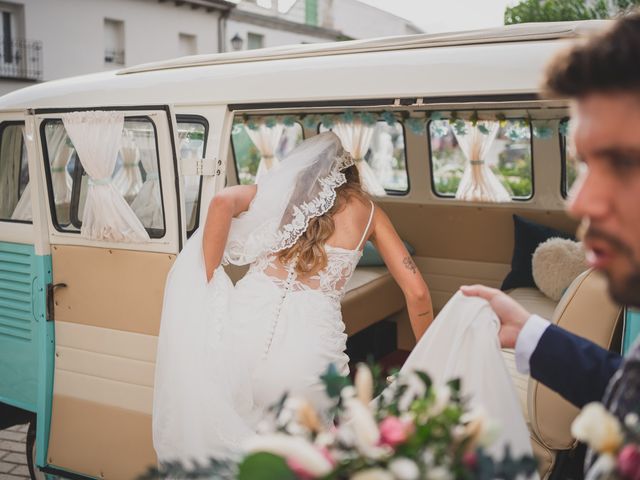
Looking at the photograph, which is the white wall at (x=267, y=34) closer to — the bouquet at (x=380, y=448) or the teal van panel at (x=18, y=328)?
the teal van panel at (x=18, y=328)

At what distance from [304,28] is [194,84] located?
27.2 metres

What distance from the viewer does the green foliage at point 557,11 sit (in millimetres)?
16172

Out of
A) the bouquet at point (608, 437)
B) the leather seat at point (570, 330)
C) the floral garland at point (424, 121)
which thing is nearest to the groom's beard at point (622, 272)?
the bouquet at point (608, 437)

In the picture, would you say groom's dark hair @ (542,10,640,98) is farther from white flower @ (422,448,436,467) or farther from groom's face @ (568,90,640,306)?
white flower @ (422,448,436,467)

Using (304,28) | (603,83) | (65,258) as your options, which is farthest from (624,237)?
(304,28)

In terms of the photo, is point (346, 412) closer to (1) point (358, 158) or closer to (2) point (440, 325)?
(2) point (440, 325)

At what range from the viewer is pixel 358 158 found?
7.28m

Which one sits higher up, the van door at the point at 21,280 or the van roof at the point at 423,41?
the van roof at the point at 423,41

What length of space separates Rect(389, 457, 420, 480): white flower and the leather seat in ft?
7.35

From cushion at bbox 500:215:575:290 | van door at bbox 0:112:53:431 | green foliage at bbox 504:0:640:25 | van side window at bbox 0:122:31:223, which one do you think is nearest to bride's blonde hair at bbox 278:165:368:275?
van door at bbox 0:112:53:431

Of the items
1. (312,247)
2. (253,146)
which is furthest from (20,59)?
(312,247)

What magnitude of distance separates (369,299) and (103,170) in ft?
9.59

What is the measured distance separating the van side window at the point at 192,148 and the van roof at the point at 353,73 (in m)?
0.11

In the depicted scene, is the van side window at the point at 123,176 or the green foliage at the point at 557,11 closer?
the van side window at the point at 123,176
